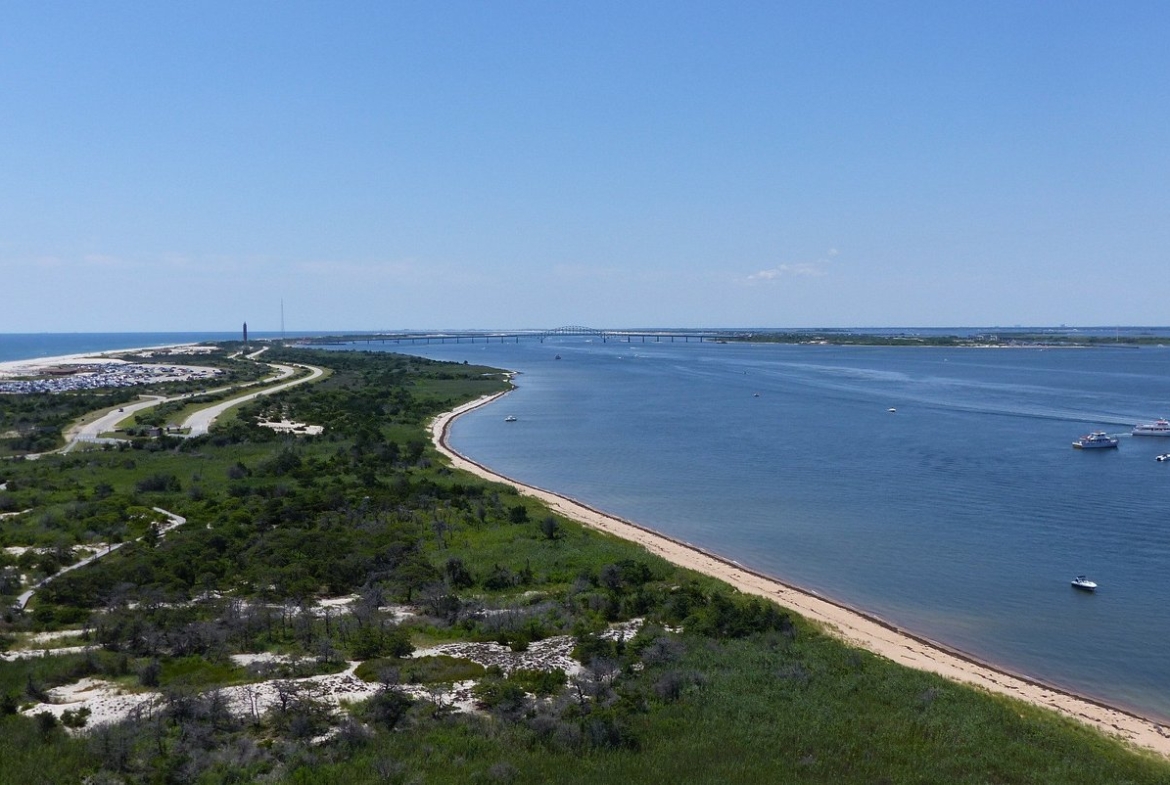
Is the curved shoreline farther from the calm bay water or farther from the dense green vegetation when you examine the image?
the dense green vegetation

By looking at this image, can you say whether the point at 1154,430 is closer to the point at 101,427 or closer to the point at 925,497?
the point at 925,497

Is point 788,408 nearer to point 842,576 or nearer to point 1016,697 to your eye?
point 842,576

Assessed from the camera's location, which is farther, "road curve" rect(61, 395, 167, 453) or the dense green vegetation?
"road curve" rect(61, 395, 167, 453)

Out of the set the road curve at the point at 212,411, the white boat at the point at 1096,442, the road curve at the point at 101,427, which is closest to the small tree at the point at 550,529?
the road curve at the point at 212,411

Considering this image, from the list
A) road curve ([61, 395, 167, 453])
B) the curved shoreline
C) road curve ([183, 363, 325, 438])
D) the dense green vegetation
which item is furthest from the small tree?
road curve ([61, 395, 167, 453])

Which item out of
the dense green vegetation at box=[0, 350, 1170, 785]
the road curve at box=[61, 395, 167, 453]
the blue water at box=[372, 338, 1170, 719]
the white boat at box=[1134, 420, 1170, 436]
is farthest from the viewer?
the white boat at box=[1134, 420, 1170, 436]

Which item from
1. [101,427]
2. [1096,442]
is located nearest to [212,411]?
[101,427]

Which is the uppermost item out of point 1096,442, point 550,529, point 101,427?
point 1096,442
